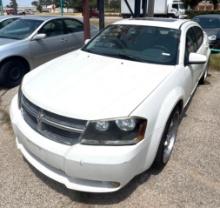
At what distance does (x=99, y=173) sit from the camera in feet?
7.48

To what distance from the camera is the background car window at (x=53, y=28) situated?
259 inches

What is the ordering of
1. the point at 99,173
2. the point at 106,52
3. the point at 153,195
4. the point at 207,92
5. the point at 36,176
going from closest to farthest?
the point at 99,173
the point at 153,195
the point at 36,176
the point at 106,52
the point at 207,92

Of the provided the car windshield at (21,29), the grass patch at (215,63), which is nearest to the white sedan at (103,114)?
the car windshield at (21,29)

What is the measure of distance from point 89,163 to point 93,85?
0.87 meters

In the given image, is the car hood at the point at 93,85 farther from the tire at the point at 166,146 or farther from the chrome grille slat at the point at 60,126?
the tire at the point at 166,146

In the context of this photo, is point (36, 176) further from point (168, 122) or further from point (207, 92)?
point (207, 92)

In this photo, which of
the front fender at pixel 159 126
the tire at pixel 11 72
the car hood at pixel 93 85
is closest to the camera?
the car hood at pixel 93 85

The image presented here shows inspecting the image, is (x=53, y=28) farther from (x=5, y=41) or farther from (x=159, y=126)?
(x=159, y=126)

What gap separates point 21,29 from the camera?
21.4 feet

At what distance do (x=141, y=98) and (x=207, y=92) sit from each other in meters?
3.60

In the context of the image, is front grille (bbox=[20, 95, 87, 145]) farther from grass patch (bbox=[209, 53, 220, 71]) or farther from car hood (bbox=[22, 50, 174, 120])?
grass patch (bbox=[209, 53, 220, 71])

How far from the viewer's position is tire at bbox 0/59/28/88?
569 centimetres

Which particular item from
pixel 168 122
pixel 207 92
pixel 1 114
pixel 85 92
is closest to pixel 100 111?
pixel 85 92

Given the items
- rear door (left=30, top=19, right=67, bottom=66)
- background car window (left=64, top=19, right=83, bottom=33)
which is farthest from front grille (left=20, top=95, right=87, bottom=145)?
background car window (left=64, top=19, right=83, bottom=33)
